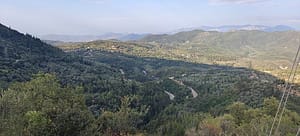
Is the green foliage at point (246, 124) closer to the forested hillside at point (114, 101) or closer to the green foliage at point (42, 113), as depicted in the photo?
the forested hillside at point (114, 101)

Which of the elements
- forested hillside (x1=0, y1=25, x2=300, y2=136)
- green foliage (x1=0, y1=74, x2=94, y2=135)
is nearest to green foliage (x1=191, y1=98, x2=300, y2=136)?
forested hillside (x1=0, y1=25, x2=300, y2=136)

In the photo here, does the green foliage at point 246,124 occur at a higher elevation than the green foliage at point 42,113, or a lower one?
lower

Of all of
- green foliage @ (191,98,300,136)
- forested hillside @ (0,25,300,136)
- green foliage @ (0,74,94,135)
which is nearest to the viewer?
green foliage @ (0,74,94,135)

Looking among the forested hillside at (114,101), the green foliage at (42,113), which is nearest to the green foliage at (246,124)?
the forested hillside at (114,101)

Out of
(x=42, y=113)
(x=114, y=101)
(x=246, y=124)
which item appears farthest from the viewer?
(x=114, y=101)

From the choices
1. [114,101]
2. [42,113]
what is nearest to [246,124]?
[42,113]

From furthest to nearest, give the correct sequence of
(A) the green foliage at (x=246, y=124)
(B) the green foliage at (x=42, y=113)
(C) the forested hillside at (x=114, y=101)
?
(A) the green foliage at (x=246, y=124)
(C) the forested hillside at (x=114, y=101)
(B) the green foliage at (x=42, y=113)

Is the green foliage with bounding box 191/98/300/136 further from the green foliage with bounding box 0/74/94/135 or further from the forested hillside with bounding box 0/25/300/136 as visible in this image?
the green foliage with bounding box 0/74/94/135

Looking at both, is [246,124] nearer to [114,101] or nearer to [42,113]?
[42,113]

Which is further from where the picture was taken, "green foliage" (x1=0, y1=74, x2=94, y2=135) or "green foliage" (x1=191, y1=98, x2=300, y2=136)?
"green foliage" (x1=191, y1=98, x2=300, y2=136)
